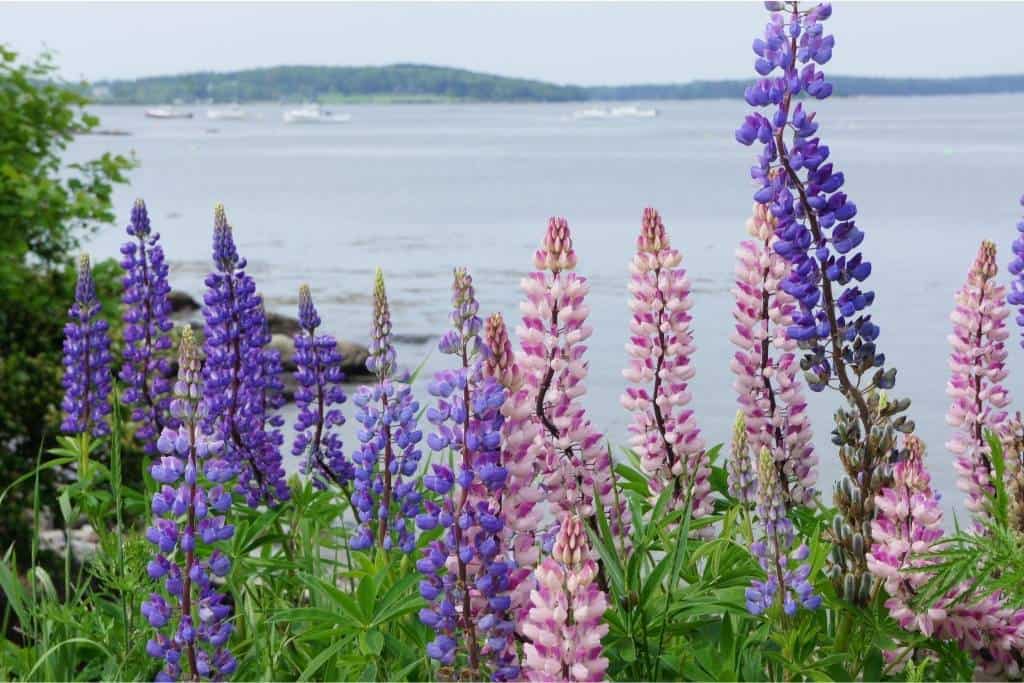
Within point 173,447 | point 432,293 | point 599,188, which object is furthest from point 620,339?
point 599,188

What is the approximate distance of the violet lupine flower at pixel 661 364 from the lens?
3660mm

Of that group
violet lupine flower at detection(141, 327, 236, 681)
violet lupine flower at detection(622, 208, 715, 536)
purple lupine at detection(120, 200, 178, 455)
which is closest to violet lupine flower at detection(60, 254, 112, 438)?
purple lupine at detection(120, 200, 178, 455)

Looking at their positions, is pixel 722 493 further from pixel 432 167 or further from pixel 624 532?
pixel 432 167

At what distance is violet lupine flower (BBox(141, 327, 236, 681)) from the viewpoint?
3.09 meters

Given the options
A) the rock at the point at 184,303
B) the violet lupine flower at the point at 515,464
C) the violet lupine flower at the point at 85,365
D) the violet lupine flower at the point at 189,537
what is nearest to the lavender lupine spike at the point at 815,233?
the violet lupine flower at the point at 515,464

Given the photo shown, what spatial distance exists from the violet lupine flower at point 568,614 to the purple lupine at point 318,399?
2.35 metres

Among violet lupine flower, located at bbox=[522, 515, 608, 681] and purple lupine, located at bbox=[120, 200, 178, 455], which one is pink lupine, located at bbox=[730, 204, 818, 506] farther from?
purple lupine, located at bbox=[120, 200, 178, 455]

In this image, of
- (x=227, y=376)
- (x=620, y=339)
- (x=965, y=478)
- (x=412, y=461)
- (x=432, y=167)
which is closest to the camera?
(x=412, y=461)

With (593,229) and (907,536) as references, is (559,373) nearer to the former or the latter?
(907,536)

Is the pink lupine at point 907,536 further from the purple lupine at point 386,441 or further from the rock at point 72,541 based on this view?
the rock at point 72,541

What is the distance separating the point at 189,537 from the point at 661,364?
133cm

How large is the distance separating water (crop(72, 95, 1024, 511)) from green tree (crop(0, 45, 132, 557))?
15.7ft

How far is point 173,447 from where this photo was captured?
10.3ft

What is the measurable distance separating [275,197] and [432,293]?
38.5 meters
